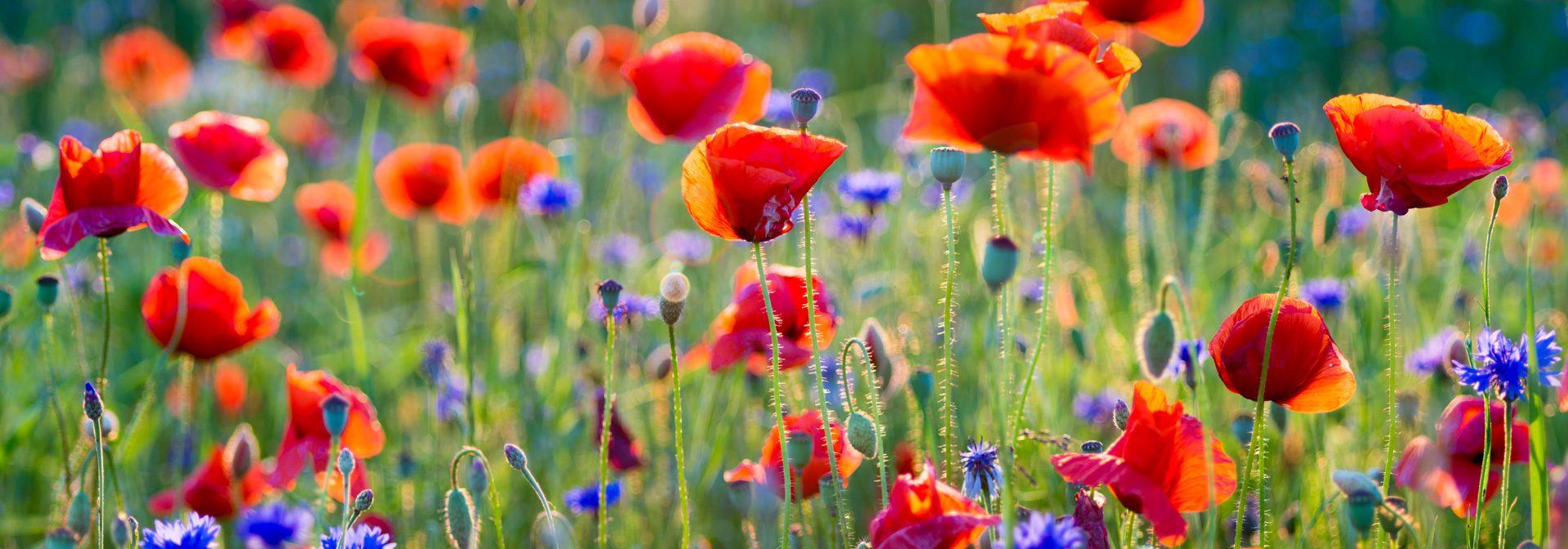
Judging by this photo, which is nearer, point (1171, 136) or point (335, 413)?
point (335, 413)

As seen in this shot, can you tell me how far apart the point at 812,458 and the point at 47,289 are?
1.03 meters

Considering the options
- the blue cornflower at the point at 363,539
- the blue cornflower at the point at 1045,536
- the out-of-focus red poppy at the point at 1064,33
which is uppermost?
the out-of-focus red poppy at the point at 1064,33

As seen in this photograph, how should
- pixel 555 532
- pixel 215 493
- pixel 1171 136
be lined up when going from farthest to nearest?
pixel 1171 136 → pixel 215 493 → pixel 555 532

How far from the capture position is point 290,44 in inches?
128

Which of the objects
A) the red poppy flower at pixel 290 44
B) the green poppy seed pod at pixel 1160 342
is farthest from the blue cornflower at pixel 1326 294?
the red poppy flower at pixel 290 44

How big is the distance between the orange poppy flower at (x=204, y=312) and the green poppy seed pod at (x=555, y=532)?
685mm

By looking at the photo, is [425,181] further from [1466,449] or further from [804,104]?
[1466,449]

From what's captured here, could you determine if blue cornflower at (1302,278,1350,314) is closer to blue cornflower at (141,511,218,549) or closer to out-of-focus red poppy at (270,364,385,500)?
out-of-focus red poppy at (270,364,385,500)

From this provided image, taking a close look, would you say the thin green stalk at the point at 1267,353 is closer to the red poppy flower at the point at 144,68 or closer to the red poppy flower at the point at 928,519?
the red poppy flower at the point at 928,519

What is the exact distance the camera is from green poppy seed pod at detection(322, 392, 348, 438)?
54.7 inches

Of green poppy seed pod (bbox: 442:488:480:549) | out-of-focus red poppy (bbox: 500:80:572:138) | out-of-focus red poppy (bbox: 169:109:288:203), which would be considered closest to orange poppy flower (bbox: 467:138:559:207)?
out-of-focus red poppy (bbox: 500:80:572:138)

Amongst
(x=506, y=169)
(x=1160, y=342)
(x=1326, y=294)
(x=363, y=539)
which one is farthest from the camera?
(x=506, y=169)

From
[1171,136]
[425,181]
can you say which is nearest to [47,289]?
[425,181]

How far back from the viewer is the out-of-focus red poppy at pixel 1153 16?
5.53 ft
